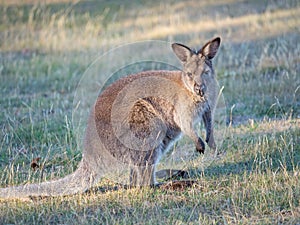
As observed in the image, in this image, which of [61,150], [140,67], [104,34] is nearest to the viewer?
[61,150]

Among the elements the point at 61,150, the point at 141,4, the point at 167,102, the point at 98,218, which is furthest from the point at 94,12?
the point at 98,218

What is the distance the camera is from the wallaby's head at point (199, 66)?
4.71m

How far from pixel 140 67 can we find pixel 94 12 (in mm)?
4677

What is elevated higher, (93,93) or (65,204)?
(93,93)

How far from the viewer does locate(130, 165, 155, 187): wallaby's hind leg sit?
A: 4680 millimetres

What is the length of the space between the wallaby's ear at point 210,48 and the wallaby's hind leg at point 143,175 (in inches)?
38.3

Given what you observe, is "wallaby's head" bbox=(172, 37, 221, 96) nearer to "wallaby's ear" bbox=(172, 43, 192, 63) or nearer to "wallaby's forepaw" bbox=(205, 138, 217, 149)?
"wallaby's ear" bbox=(172, 43, 192, 63)

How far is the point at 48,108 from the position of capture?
721 cm

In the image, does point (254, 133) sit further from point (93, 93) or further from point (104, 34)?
point (104, 34)

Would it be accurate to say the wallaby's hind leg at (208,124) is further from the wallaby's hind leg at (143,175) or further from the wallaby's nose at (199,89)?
the wallaby's hind leg at (143,175)

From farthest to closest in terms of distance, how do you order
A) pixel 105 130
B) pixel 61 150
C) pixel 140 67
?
1. pixel 140 67
2. pixel 61 150
3. pixel 105 130

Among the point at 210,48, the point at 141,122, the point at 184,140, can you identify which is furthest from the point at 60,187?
the point at 184,140

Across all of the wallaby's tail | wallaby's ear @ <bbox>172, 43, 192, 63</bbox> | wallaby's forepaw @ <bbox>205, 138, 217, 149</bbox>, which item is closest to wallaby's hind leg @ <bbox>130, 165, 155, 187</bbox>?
the wallaby's tail

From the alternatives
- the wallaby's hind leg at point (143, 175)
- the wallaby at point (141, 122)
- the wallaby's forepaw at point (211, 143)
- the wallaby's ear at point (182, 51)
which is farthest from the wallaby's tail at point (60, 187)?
the wallaby's ear at point (182, 51)
